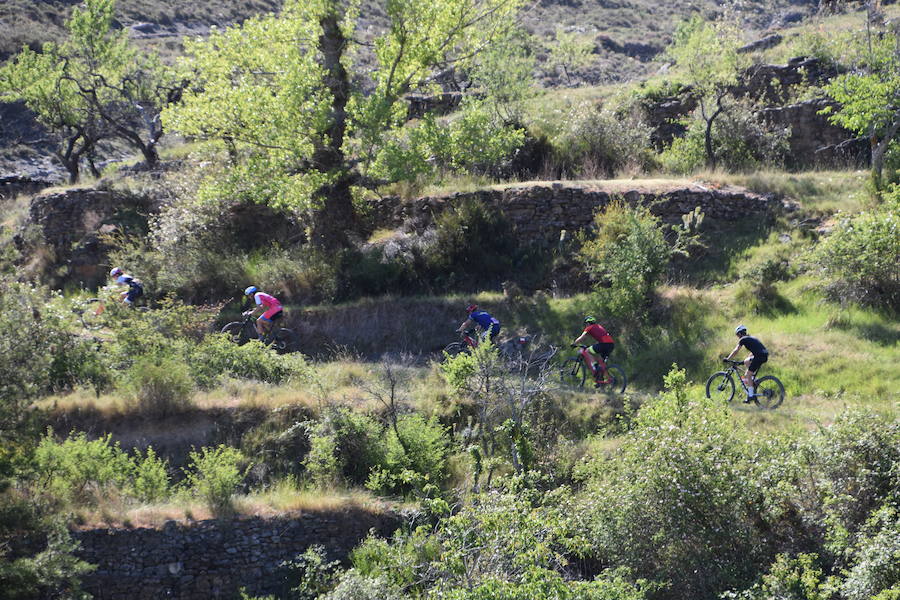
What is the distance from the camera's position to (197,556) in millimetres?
12047

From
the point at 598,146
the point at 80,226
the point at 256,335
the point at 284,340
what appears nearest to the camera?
the point at 284,340

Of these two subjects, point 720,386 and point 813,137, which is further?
point 813,137

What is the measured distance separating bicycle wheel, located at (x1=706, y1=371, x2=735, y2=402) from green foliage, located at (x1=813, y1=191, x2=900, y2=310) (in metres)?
4.06

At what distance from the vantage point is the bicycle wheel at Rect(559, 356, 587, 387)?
53.3 feet

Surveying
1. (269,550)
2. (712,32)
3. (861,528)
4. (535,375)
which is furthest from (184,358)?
(712,32)

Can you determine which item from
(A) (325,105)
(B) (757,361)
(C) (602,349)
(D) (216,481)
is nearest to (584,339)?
(C) (602,349)

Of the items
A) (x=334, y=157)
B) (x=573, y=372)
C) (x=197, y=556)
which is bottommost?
(x=197, y=556)

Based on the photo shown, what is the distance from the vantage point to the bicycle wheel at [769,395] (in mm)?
14188

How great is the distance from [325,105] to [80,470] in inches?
459

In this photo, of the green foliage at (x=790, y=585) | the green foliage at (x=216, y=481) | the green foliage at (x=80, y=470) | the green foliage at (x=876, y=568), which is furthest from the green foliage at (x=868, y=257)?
the green foliage at (x=80, y=470)

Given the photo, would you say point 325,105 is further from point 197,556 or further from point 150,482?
point 197,556

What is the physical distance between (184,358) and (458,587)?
9114 millimetres

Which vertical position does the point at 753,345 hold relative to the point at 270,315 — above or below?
above

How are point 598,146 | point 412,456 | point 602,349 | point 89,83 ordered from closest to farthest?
point 412,456 → point 602,349 → point 598,146 → point 89,83
